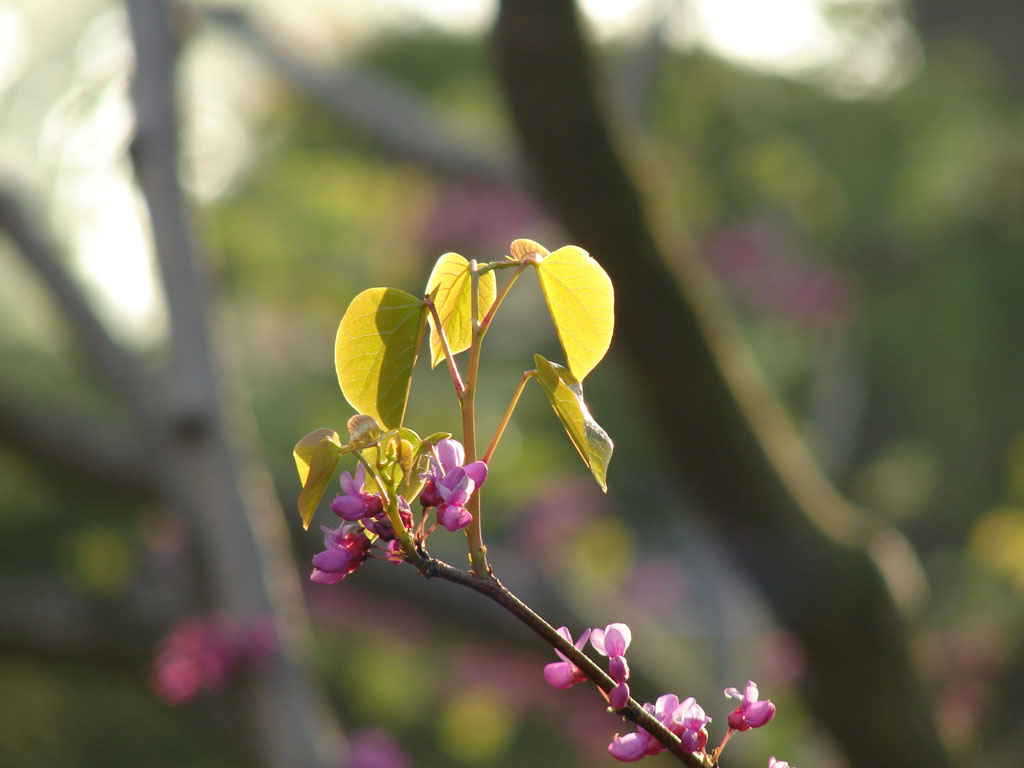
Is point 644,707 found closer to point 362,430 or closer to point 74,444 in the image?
point 362,430

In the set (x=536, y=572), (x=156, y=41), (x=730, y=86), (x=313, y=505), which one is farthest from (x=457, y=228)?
(x=313, y=505)

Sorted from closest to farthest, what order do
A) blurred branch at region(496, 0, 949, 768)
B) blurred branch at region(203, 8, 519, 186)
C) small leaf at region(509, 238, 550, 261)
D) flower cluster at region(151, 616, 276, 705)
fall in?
1. small leaf at region(509, 238, 550, 261)
2. flower cluster at region(151, 616, 276, 705)
3. blurred branch at region(496, 0, 949, 768)
4. blurred branch at region(203, 8, 519, 186)

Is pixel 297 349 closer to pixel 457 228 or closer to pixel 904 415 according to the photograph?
pixel 457 228

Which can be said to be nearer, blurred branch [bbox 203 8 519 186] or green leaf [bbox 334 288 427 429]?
green leaf [bbox 334 288 427 429]

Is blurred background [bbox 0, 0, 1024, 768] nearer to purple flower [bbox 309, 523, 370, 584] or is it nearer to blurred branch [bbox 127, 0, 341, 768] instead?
blurred branch [bbox 127, 0, 341, 768]

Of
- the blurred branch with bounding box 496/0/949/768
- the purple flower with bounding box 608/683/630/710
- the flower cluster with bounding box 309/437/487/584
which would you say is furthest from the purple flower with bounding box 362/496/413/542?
the blurred branch with bounding box 496/0/949/768

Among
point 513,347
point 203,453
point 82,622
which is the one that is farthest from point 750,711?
point 513,347

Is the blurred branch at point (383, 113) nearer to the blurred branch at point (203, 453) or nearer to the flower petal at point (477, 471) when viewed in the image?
the blurred branch at point (203, 453)
